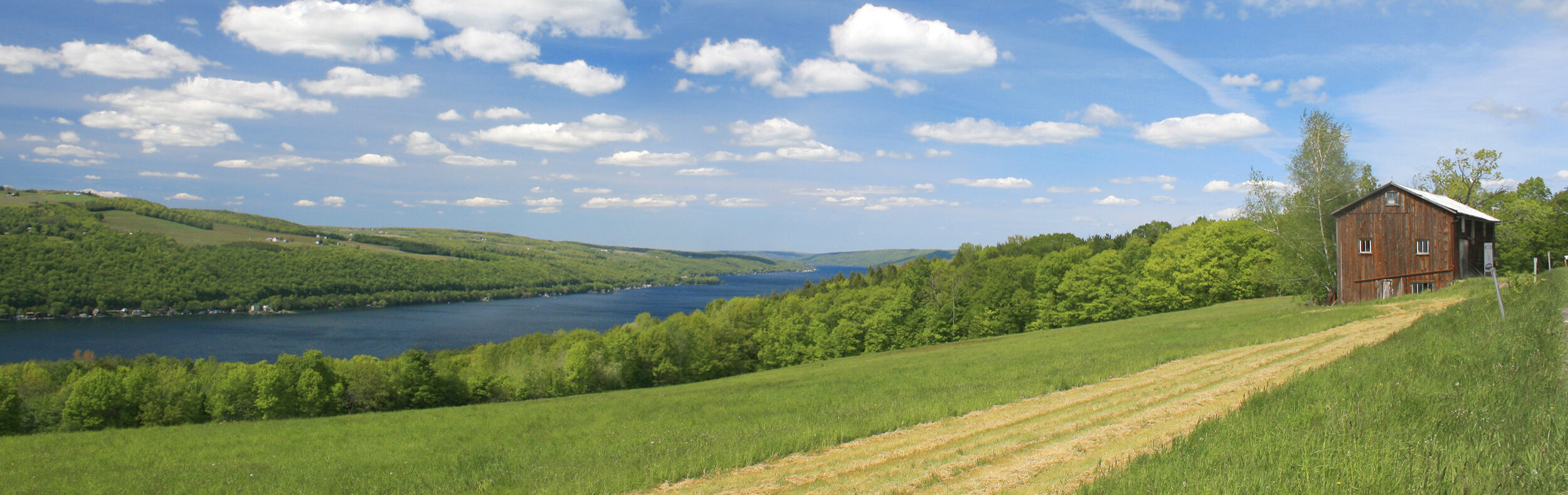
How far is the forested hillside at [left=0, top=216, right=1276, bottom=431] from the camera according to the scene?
125 ft

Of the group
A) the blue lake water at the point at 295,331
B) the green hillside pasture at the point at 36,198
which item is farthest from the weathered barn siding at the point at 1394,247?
the green hillside pasture at the point at 36,198

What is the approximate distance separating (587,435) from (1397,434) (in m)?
15.6

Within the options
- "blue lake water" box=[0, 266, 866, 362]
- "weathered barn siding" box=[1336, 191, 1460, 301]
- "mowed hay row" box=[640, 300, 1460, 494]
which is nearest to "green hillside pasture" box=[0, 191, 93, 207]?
"blue lake water" box=[0, 266, 866, 362]

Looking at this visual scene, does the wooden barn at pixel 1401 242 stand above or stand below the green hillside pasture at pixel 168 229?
below

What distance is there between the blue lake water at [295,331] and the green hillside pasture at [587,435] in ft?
192

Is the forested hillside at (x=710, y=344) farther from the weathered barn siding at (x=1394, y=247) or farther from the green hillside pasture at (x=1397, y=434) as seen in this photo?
the green hillside pasture at (x=1397, y=434)

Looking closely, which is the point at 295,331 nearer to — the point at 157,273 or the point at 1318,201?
the point at 157,273

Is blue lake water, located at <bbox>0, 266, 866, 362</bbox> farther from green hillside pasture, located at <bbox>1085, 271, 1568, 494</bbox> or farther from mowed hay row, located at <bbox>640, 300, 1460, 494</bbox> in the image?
green hillside pasture, located at <bbox>1085, 271, 1568, 494</bbox>

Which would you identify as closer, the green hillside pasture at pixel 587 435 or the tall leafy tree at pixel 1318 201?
the green hillside pasture at pixel 587 435

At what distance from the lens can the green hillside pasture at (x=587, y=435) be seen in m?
11.7

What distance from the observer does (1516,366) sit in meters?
8.30

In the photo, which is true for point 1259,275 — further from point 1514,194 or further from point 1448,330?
point 1448,330

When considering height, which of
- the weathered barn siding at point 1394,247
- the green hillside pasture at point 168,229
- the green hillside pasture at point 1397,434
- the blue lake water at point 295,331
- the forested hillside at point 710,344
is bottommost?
the blue lake water at point 295,331

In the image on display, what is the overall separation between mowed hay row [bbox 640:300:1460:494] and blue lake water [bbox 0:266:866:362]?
266 ft
